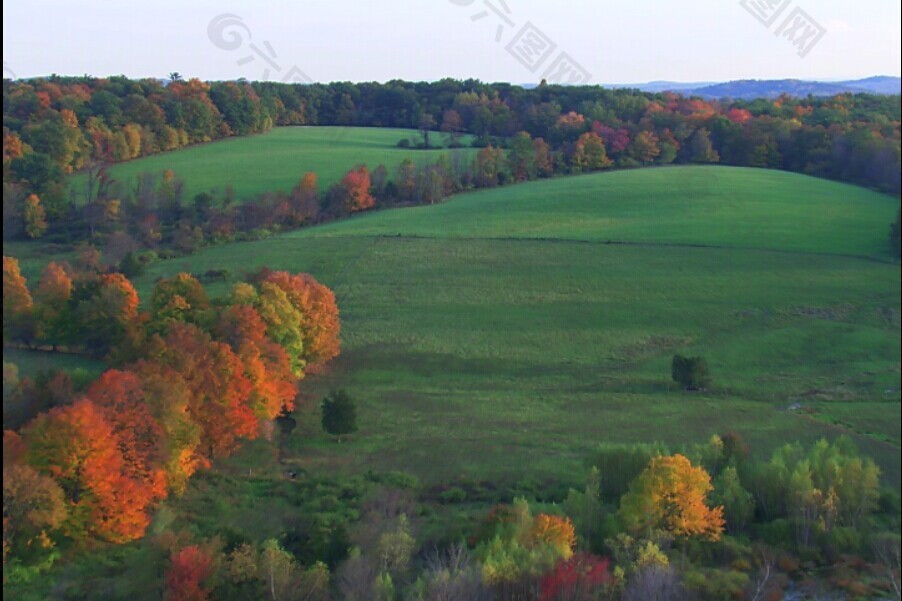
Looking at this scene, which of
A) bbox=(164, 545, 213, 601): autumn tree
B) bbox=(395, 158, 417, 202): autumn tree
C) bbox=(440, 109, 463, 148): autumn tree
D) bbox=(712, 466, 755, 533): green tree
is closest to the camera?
bbox=(164, 545, 213, 601): autumn tree

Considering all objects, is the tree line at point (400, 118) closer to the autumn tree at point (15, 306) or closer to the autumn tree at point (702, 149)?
the autumn tree at point (702, 149)

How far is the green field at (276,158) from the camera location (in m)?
50.1

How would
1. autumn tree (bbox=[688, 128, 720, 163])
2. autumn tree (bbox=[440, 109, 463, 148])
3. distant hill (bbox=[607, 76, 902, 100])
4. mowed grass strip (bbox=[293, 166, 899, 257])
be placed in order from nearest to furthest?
distant hill (bbox=[607, 76, 902, 100])
mowed grass strip (bbox=[293, 166, 899, 257])
autumn tree (bbox=[688, 128, 720, 163])
autumn tree (bbox=[440, 109, 463, 148])

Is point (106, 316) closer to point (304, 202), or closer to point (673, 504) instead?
point (673, 504)

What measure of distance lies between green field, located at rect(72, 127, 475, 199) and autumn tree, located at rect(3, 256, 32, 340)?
1641 centimetres

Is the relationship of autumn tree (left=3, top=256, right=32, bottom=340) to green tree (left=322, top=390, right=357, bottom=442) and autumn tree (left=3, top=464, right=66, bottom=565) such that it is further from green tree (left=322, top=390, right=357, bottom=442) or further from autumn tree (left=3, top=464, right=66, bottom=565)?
autumn tree (left=3, top=464, right=66, bottom=565)

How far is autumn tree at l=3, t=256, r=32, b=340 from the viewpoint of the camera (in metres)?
25.7

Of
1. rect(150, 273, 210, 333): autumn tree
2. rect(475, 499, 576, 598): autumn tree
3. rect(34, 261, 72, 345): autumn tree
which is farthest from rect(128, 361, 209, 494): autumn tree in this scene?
rect(34, 261, 72, 345): autumn tree

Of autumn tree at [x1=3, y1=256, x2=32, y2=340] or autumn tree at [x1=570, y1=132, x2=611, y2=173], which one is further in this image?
autumn tree at [x1=570, y1=132, x2=611, y2=173]

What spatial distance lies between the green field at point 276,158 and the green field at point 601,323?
11840mm

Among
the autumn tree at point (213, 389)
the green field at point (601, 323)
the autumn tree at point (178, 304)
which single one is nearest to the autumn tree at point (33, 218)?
the green field at point (601, 323)

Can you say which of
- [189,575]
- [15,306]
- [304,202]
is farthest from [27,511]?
[304,202]

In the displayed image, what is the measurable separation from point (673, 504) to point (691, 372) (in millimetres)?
8582

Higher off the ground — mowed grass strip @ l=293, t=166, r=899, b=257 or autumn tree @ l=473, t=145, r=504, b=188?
autumn tree @ l=473, t=145, r=504, b=188
